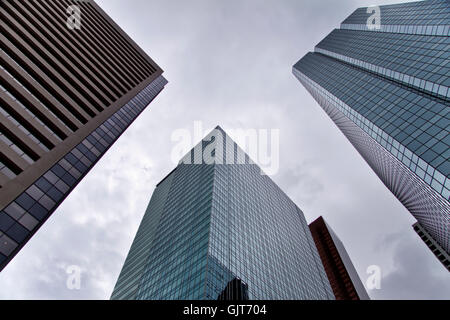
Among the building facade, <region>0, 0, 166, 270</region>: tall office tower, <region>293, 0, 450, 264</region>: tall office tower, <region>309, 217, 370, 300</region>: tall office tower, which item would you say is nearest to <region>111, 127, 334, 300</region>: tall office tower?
<region>0, 0, 166, 270</region>: tall office tower

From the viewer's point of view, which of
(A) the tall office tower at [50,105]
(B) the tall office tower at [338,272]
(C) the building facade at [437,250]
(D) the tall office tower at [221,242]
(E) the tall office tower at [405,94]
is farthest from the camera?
(B) the tall office tower at [338,272]

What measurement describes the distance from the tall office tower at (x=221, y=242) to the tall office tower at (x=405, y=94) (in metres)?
37.5

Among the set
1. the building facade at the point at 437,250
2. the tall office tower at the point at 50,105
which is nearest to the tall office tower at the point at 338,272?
the building facade at the point at 437,250

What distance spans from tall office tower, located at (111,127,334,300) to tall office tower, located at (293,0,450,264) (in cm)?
3754

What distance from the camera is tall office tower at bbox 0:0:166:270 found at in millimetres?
27422

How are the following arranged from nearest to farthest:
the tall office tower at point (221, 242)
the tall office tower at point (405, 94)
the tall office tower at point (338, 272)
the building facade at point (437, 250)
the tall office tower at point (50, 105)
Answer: the tall office tower at point (50, 105)
the tall office tower at point (405, 94)
the tall office tower at point (221, 242)
the building facade at point (437, 250)
the tall office tower at point (338, 272)

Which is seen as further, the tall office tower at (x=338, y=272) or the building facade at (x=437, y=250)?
the tall office tower at (x=338, y=272)

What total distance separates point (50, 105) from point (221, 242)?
39.4 m

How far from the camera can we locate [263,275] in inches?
2474

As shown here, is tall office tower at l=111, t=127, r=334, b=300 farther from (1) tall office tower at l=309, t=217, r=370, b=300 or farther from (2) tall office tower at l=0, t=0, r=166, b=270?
(1) tall office tower at l=309, t=217, r=370, b=300

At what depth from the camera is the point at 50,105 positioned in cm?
3672

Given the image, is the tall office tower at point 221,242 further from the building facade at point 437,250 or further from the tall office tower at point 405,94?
the building facade at point 437,250

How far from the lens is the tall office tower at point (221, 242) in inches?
2004

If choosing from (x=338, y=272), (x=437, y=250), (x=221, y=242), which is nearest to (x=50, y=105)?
(x=221, y=242)
